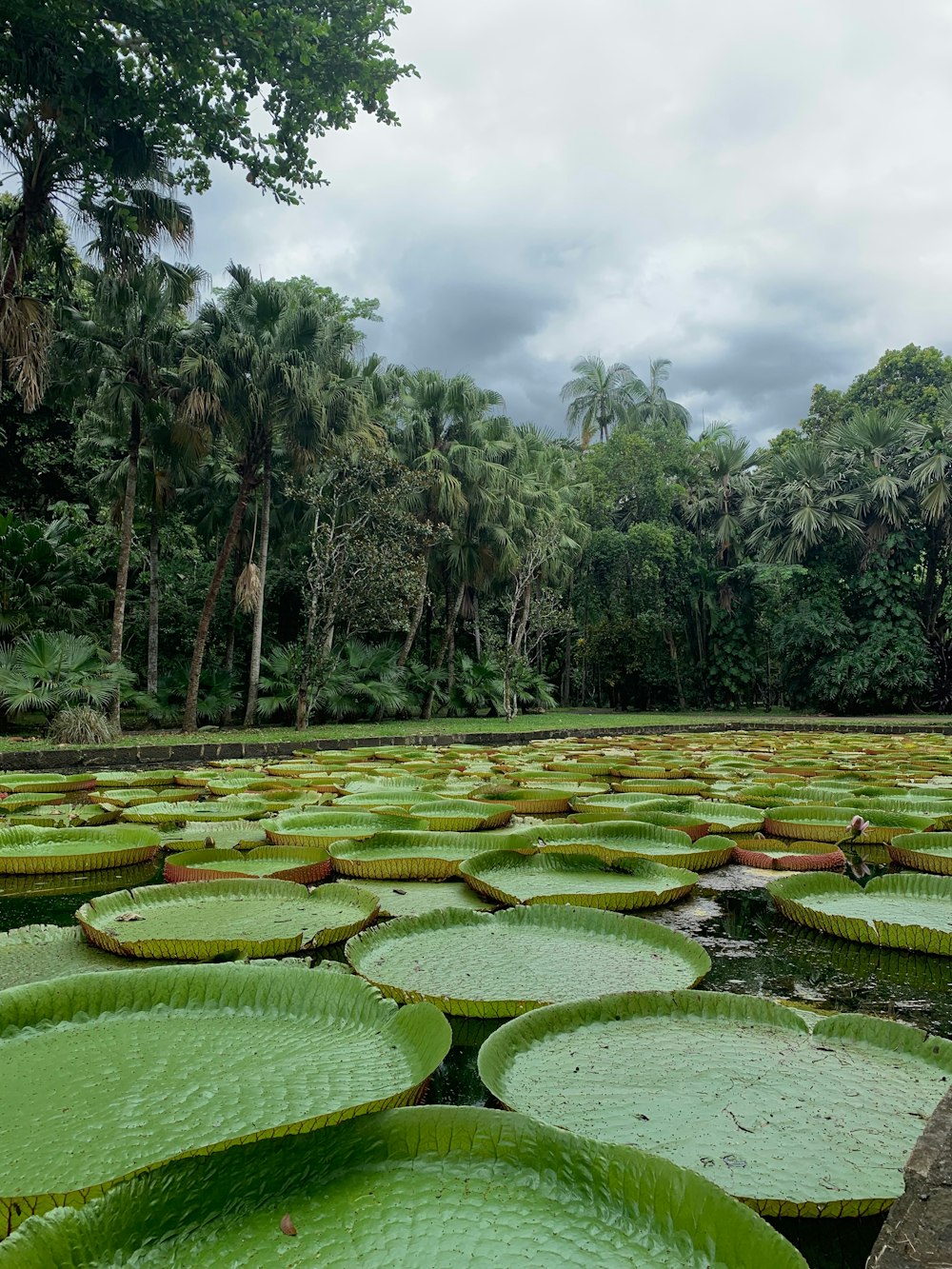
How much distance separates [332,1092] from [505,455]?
17.9m

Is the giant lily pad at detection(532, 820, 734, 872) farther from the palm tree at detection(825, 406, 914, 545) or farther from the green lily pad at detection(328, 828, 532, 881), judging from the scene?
the palm tree at detection(825, 406, 914, 545)

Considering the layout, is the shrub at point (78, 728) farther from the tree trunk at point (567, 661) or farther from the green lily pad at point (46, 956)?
the tree trunk at point (567, 661)

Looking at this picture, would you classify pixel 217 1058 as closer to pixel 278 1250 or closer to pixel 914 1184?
pixel 278 1250

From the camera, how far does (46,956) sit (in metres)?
1.79

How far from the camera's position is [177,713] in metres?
13.6

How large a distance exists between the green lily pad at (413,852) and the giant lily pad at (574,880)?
14 cm

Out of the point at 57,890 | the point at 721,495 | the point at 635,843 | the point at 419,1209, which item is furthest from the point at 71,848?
the point at 721,495

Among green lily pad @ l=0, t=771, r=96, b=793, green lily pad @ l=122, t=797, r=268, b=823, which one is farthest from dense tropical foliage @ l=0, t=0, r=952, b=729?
green lily pad @ l=122, t=797, r=268, b=823

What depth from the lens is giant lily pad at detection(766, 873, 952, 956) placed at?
1.89m

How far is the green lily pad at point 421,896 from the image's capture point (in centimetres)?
225

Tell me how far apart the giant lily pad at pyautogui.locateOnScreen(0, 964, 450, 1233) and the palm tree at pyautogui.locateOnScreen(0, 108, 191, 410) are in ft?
27.8

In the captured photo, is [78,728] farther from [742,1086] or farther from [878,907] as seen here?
[742,1086]

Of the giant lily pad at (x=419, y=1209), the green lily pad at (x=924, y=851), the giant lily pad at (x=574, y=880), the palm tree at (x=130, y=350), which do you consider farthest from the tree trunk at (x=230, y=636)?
the giant lily pad at (x=419, y=1209)

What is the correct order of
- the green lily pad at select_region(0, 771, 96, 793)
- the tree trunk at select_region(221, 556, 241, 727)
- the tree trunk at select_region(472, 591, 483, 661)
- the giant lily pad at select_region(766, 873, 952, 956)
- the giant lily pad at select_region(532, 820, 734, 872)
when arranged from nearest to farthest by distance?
the giant lily pad at select_region(766, 873, 952, 956), the giant lily pad at select_region(532, 820, 734, 872), the green lily pad at select_region(0, 771, 96, 793), the tree trunk at select_region(221, 556, 241, 727), the tree trunk at select_region(472, 591, 483, 661)
